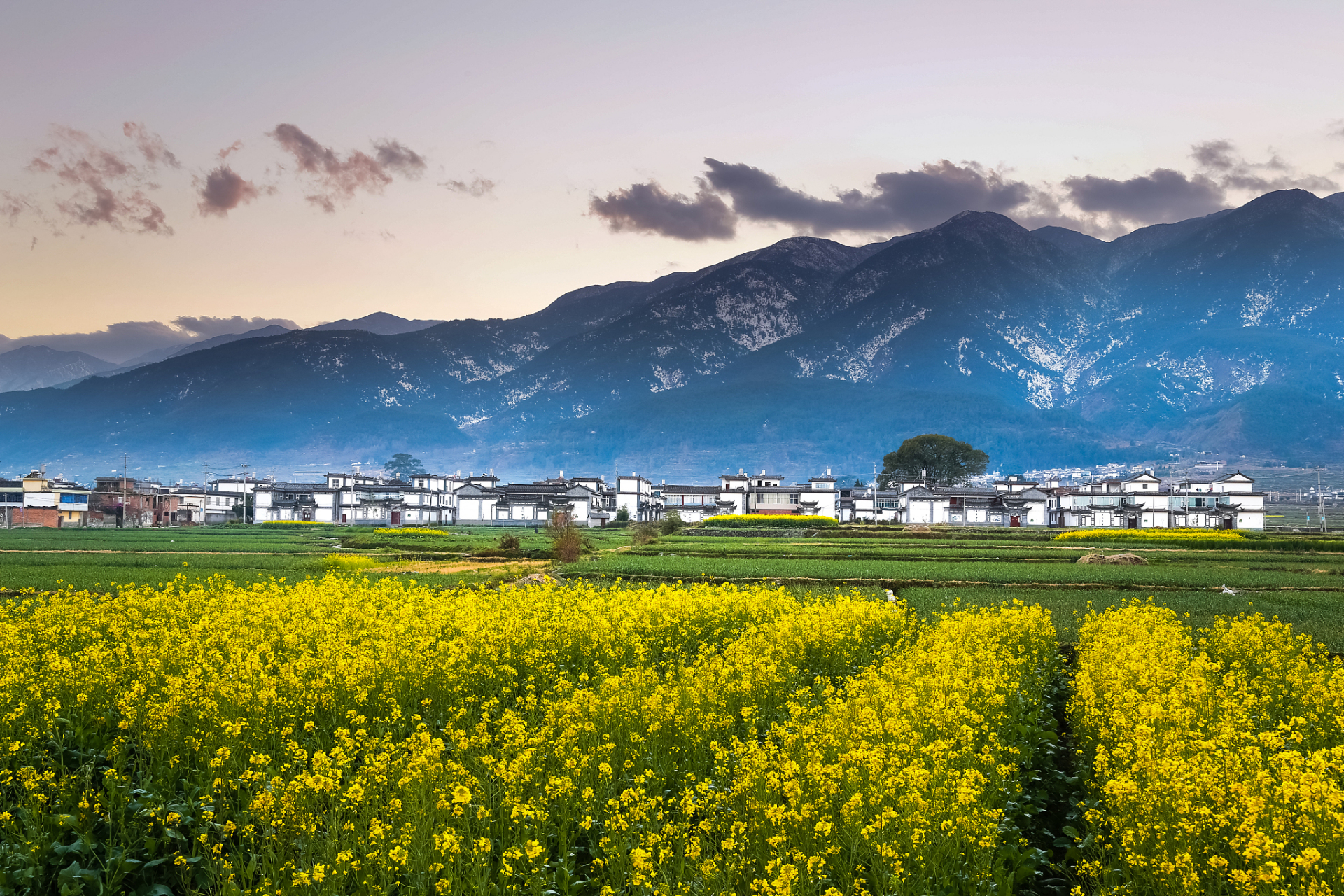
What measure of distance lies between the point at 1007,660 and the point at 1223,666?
17.1ft

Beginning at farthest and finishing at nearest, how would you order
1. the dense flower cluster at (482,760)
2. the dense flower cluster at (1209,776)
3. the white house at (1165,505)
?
the white house at (1165,505) → the dense flower cluster at (482,760) → the dense flower cluster at (1209,776)

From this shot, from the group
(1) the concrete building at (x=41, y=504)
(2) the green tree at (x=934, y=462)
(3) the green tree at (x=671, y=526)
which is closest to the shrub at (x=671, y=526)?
(3) the green tree at (x=671, y=526)

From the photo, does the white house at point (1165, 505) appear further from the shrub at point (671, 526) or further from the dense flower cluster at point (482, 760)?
the dense flower cluster at point (482, 760)

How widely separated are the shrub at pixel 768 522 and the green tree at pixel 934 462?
54.2 metres

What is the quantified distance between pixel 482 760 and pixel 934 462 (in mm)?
138897

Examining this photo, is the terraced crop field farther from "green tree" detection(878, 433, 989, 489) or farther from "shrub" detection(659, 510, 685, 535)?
"green tree" detection(878, 433, 989, 489)

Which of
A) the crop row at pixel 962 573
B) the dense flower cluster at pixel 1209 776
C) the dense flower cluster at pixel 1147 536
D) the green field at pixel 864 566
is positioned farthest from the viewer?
the dense flower cluster at pixel 1147 536

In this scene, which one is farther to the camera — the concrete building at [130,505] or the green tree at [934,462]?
the green tree at [934,462]

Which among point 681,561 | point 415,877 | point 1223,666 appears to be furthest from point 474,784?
point 681,561

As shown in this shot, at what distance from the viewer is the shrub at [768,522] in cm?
8231

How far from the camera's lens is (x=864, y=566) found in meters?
40.6

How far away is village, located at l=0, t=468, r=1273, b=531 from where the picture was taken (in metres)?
106

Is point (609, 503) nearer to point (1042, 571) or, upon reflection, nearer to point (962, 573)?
point (1042, 571)

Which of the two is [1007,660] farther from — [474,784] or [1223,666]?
[474,784]
